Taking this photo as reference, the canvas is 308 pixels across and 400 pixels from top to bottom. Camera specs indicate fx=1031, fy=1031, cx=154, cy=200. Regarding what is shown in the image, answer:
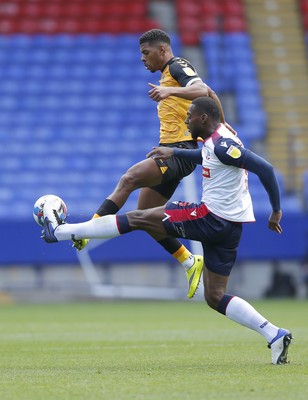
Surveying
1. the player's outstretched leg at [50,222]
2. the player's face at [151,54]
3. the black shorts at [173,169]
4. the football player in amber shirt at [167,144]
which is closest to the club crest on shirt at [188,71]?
the football player in amber shirt at [167,144]

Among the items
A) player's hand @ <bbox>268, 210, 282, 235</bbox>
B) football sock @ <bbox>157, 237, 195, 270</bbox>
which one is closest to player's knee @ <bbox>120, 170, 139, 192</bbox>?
football sock @ <bbox>157, 237, 195, 270</bbox>

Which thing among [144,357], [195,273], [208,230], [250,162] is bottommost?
[144,357]

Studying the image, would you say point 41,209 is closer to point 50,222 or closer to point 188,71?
point 50,222

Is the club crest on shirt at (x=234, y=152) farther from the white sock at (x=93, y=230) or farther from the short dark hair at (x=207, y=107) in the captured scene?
the white sock at (x=93, y=230)

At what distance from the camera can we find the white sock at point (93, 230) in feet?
26.9

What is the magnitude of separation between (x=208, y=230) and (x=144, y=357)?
4.82ft

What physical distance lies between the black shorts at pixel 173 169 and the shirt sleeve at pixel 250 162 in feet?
4.18

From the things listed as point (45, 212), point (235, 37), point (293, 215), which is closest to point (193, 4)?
point (235, 37)

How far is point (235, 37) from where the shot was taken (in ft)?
78.6

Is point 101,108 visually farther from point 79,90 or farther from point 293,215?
point 293,215

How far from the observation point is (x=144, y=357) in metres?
8.84

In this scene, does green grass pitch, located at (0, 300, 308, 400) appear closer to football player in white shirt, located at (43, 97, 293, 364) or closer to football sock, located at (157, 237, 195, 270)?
football player in white shirt, located at (43, 97, 293, 364)

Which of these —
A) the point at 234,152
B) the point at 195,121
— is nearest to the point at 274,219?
the point at 234,152

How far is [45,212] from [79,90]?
1423 cm
